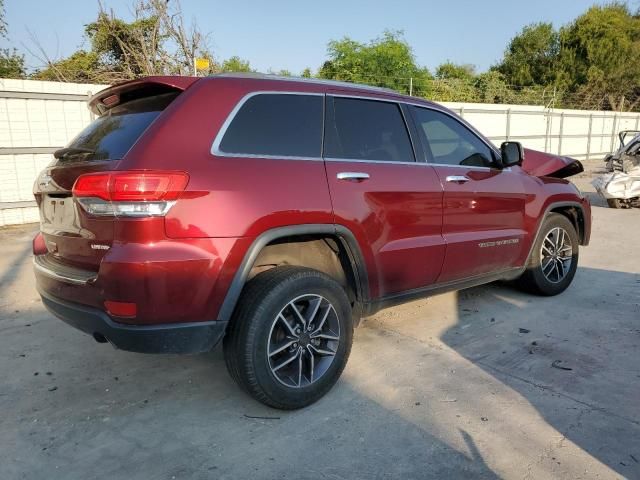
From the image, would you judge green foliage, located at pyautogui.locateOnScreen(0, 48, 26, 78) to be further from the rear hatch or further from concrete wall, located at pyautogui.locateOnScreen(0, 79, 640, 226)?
the rear hatch

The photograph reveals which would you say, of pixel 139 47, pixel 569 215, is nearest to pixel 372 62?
pixel 139 47

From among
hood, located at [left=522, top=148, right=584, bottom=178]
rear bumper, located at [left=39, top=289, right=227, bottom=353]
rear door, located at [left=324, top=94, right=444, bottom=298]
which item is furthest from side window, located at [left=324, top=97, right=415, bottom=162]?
hood, located at [left=522, top=148, right=584, bottom=178]

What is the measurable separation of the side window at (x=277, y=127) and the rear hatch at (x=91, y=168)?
1.30 feet

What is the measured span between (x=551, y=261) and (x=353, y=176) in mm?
2779

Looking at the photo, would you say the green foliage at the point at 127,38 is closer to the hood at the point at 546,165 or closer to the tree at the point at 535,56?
the hood at the point at 546,165

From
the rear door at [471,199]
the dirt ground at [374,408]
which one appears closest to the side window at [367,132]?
the rear door at [471,199]

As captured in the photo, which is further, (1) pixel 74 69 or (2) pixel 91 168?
(1) pixel 74 69

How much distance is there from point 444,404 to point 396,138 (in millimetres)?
1835

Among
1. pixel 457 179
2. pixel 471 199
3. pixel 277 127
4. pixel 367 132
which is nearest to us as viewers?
pixel 277 127

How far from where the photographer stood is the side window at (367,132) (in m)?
3.36

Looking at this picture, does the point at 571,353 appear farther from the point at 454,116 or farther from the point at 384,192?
the point at 454,116

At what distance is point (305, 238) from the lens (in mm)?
3168

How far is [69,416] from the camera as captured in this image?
306 centimetres

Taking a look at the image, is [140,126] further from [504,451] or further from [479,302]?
[479,302]
